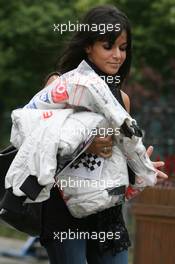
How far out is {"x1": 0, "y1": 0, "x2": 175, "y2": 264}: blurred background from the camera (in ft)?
30.0

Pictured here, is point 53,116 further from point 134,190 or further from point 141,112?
point 141,112

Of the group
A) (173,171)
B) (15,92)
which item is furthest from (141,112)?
(15,92)

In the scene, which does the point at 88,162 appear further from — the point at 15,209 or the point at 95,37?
the point at 95,37

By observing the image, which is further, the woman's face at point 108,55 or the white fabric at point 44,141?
the woman's face at point 108,55

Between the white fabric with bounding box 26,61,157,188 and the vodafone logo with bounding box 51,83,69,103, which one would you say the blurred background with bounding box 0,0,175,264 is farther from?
the vodafone logo with bounding box 51,83,69,103

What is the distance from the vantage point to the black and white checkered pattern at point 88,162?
3.06 m

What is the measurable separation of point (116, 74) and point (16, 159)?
2.08 ft

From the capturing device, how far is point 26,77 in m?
13.2

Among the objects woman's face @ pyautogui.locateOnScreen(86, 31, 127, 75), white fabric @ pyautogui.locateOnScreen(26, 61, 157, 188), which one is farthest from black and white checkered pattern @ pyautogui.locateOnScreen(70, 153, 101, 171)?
woman's face @ pyautogui.locateOnScreen(86, 31, 127, 75)

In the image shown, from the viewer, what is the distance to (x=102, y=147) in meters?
3.06

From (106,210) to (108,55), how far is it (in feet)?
2.09

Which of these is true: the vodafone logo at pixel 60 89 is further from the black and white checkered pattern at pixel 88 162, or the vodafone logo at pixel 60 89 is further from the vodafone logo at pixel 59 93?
the black and white checkered pattern at pixel 88 162

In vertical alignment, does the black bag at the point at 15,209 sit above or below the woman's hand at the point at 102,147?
below

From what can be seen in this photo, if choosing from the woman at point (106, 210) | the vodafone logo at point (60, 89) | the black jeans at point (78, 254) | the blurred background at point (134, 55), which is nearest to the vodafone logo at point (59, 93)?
the vodafone logo at point (60, 89)
